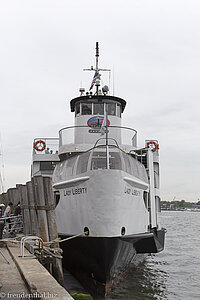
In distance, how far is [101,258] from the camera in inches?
356

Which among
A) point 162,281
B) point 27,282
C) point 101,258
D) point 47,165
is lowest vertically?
point 162,281

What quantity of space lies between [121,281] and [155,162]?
6896 millimetres

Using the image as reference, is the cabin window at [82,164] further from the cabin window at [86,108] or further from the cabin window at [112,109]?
the cabin window at [112,109]

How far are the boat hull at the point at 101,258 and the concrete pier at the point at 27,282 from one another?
217 cm

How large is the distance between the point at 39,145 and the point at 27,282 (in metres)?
11.0

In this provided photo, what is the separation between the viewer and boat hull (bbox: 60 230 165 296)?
8.98 meters

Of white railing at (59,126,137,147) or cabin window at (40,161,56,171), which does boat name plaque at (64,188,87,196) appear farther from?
cabin window at (40,161,56,171)

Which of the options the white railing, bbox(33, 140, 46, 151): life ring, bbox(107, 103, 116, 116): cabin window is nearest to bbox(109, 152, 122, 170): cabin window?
the white railing

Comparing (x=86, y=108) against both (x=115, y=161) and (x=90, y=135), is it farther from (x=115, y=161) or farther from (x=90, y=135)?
(x=115, y=161)

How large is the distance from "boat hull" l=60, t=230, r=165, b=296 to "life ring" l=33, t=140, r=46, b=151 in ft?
21.0

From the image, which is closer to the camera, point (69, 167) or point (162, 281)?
point (69, 167)

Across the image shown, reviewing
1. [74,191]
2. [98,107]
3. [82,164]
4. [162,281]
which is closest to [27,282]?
[74,191]

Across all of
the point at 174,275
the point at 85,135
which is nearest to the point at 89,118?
the point at 85,135

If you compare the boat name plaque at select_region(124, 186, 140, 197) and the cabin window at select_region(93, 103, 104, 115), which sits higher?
the cabin window at select_region(93, 103, 104, 115)
